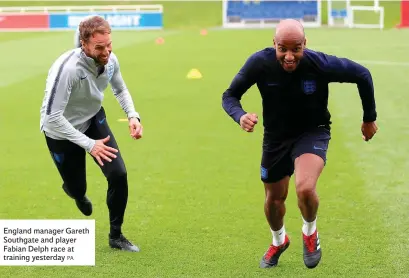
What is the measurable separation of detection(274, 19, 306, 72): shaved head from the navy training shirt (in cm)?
13

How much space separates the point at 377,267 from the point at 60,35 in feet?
112

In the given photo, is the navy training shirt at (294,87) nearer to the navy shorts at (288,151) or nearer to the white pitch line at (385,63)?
the navy shorts at (288,151)

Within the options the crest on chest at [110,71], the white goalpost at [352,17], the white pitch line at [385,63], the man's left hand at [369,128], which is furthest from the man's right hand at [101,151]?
the white goalpost at [352,17]

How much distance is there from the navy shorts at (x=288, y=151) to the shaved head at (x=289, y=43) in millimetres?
658

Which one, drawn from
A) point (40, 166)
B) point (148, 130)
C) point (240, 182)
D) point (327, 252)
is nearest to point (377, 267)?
point (327, 252)

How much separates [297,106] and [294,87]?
171 mm

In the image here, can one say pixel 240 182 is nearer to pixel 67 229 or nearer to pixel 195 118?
pixel 67 229

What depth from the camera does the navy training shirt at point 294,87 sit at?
6578mm

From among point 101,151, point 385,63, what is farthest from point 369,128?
point 385,63

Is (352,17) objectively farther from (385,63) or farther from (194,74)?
(194,74)

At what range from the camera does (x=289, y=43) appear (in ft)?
20.8

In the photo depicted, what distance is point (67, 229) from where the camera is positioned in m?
6.92

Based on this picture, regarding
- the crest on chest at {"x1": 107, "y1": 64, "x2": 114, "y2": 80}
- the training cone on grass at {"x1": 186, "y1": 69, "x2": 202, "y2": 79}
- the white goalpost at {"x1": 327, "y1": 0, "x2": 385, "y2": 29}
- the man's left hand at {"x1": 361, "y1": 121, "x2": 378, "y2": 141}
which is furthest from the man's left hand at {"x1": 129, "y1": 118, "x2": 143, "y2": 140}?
the white goalpost at {"x1": 327, "y1": 0, "x2": 385, "y2": 29}

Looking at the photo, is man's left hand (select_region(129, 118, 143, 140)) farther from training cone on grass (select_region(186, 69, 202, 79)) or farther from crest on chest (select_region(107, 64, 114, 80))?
training cone on grass (select_region(186, 69, 202, 79))
